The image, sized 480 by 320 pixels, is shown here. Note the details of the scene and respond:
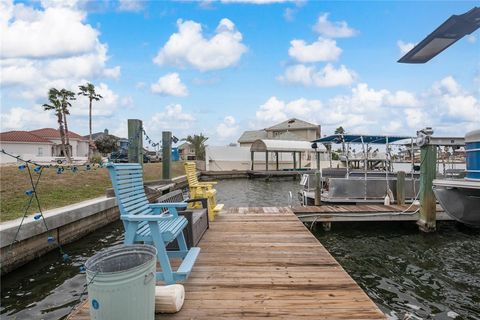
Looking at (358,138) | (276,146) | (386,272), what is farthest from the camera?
(276,146)

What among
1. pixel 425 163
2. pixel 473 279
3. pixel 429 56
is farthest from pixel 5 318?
pixel 429 56

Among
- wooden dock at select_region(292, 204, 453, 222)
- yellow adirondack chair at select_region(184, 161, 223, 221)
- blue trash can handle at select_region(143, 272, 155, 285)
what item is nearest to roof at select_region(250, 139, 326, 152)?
wooden dock at select_region(292, 204, 453, 222)

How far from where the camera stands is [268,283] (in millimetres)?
3355

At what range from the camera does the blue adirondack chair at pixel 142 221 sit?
2.99 meters

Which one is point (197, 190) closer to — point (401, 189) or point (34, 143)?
point (401, 189)

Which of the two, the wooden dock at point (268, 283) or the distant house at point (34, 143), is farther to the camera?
the distant house at point (34, 143)

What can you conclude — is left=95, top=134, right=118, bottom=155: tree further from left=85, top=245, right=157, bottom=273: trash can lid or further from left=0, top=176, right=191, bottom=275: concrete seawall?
left=85, top=245, right=157, bottom=273: trash can lid

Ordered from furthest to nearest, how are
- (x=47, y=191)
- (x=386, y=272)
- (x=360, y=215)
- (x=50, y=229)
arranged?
(x=47, y=191), (x=360, y=215), (x=50, y=229), (x=386, y=272)

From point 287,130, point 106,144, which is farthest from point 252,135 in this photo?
point 106,144

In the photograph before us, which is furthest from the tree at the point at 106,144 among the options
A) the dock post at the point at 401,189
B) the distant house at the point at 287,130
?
the dock post at the point at 401,189

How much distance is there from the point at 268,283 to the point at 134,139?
23.4ft

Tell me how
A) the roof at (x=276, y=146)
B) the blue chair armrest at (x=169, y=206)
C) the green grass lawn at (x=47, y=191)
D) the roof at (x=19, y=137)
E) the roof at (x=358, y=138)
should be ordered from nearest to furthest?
the blue chair armrest at (x=169, y=206) → the green grass lawn at (x=47, y=191) → the roof at (x=358, y=138) → the roof at (x=276, y=146) → the roof at (x=19, y=137)

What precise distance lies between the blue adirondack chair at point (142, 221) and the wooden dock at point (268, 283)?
9.2 inches

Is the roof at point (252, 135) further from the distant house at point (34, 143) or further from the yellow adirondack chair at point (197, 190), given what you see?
the yellow adirondack chair at point (197, 190)
